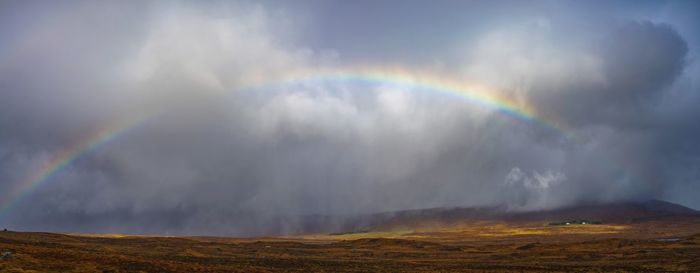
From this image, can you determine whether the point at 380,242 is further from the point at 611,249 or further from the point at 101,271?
the point at 101,271

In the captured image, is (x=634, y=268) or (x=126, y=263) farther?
(x=634, y=268)

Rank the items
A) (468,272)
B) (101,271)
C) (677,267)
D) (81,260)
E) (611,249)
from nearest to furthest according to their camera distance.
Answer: (101,271) → (81,260) → (468,272) → (677,267) → (611,249)

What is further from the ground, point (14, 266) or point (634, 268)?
point (14, 266)

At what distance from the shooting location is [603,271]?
4572 cm

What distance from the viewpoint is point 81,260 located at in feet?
127

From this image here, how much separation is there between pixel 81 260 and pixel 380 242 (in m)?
69.8

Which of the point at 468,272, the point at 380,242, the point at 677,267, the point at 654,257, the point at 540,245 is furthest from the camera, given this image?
the point at 380,242

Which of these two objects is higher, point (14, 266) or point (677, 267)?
point (14, 266)

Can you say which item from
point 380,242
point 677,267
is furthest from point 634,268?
point 380,242

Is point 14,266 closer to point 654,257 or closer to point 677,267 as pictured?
point 677,267

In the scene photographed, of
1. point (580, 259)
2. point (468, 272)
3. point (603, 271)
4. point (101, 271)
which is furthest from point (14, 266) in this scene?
point (580, 259)

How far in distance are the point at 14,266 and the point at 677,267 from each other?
52274mm

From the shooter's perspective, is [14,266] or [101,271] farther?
[101,271]

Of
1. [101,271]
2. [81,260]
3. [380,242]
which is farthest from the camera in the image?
[380,242]
